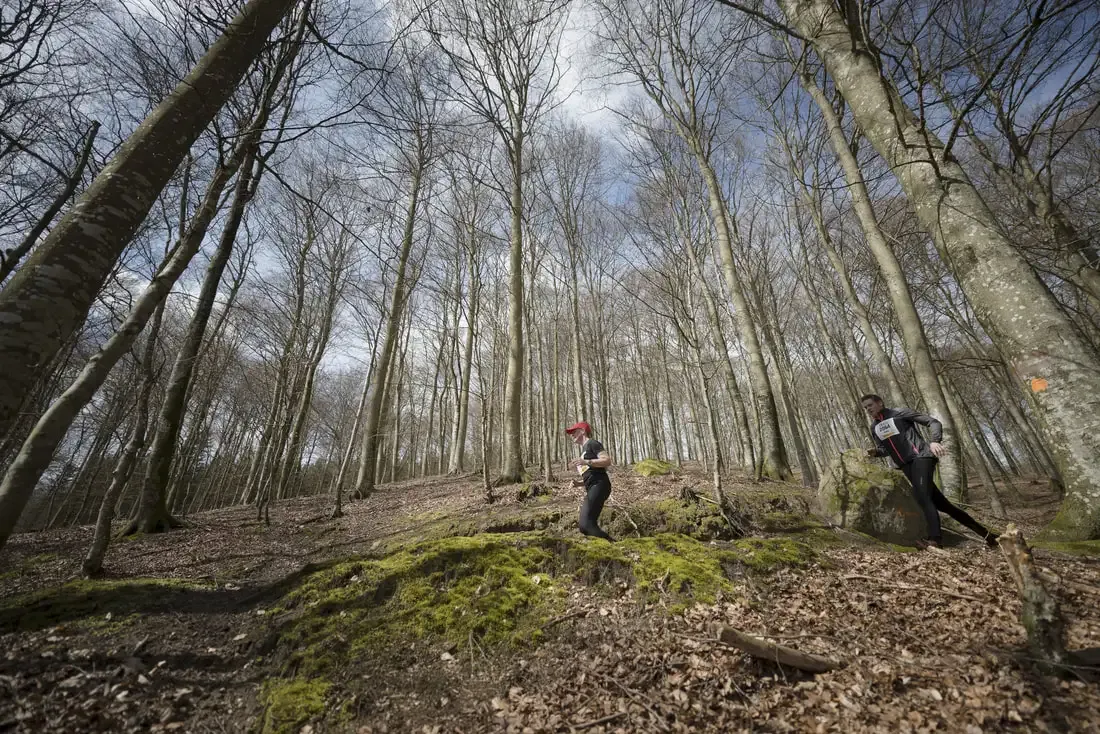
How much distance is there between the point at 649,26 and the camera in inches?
440

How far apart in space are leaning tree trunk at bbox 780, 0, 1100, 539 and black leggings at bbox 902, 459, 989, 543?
750 mm

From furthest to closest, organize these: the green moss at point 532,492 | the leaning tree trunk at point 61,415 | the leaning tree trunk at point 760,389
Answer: the leaning tree trunk at point 760,389 → the green moss at point 532,492 → the leaning tree trunk at point 61,415

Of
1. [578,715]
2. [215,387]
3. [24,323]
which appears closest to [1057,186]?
[578,715]

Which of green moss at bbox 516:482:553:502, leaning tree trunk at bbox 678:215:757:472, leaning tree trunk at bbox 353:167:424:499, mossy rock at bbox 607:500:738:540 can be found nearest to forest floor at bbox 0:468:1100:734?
mossy rock at bbox 607:500:738:540

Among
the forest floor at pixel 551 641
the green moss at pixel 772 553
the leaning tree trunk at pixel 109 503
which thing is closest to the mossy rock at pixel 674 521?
the forest floor at pixel 551 641

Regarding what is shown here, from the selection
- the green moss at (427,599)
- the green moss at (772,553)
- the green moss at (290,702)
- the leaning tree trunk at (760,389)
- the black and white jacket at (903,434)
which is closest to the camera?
the green moss at (290,702)

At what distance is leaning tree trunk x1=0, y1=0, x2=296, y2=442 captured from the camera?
210 cm

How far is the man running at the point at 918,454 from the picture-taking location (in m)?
4.47

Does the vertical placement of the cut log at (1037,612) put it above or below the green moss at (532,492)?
below

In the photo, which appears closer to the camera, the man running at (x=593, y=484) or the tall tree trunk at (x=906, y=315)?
the man running at (x=593, y=484)

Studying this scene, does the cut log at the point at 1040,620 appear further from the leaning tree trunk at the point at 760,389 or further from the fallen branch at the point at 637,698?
the leaning tree trunk at the point at 760,389

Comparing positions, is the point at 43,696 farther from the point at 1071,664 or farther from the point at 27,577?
the point at 1071,664

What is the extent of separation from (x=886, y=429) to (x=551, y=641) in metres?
5.07

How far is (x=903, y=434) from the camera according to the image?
4953mm
